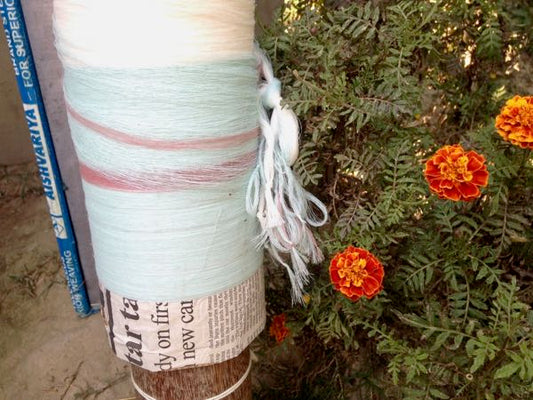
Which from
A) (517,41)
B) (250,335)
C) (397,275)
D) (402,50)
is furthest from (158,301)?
(517,41)

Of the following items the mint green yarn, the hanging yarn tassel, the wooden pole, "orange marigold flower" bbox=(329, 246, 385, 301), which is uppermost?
the mint green yarn

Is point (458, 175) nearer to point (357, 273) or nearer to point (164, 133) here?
point (357, 273)

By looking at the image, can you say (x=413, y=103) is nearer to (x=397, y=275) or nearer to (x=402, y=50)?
(x=402, y=50)

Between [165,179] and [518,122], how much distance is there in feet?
1.67

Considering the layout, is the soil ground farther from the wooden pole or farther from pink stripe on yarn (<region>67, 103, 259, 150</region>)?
pink stripe on yarn (<region>67, 103, 259, 150</region>)

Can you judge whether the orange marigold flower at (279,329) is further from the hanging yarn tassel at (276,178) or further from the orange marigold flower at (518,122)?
the orange marigold flower at (518,122)

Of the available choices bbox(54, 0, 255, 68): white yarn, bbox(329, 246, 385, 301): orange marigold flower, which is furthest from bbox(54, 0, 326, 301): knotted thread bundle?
bbox(329, 246, 385, 301): orange marigold flower

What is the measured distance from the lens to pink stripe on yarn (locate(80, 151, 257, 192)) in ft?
2.61

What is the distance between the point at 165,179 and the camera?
80 cm

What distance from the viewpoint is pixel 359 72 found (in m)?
0.91

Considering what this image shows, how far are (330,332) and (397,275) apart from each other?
0.17m

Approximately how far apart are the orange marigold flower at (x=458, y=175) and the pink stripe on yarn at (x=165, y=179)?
0.30 meters

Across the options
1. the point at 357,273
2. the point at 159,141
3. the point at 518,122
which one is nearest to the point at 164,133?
the point at 159,141

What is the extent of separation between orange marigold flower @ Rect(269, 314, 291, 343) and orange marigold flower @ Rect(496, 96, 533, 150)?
1.98 ft
